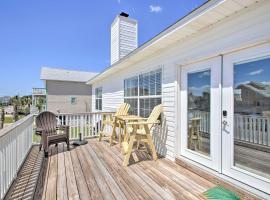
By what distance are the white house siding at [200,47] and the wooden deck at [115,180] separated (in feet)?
2.31

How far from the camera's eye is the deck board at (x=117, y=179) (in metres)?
2.22

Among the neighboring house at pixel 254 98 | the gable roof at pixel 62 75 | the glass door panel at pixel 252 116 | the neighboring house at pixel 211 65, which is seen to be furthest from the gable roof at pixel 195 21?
the gable roof at pixel 62 75

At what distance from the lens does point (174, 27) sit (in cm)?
283

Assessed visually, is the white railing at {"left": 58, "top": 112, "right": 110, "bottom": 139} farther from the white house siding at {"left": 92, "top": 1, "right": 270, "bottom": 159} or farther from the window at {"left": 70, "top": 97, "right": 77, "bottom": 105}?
the window at {"left": 70, "top": 97, "right": 77, "bottom": 105}

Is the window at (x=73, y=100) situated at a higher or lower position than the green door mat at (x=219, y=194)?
higher

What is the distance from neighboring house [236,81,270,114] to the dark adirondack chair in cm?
403

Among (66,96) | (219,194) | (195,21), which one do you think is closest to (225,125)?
(219,194)

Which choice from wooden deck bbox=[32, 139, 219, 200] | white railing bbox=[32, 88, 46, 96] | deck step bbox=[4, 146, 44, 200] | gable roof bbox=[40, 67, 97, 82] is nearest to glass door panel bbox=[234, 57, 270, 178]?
wooden deck bbox=[32, 139, 219, 200]

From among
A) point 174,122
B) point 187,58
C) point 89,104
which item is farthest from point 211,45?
point 89,104

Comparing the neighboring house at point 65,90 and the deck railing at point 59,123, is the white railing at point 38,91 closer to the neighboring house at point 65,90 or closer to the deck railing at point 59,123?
the neighboring house at point 65,90

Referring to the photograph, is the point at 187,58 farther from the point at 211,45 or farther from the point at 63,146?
the point at 63,146

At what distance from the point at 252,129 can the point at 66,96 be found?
14.9m

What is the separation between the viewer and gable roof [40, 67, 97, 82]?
14059 millimetres

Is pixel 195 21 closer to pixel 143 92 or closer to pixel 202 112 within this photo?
pixel 202 112
